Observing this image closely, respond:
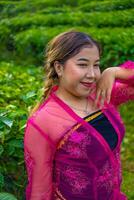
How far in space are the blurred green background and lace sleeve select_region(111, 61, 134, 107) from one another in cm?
54

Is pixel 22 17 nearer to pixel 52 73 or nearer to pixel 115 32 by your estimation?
pixel 115 32

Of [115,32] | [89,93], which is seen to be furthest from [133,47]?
[89,93]

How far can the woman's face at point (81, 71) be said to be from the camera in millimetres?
2326

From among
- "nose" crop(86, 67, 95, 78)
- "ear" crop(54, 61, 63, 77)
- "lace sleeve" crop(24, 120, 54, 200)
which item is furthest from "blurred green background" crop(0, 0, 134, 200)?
"nose" crop(86, 67, 95, 78)

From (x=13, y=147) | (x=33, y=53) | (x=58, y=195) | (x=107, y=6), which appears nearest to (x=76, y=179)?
(x=58, y=195)

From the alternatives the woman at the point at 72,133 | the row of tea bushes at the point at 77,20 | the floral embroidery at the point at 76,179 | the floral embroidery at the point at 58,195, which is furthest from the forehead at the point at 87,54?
the row of tea bushes at the point at 77,20

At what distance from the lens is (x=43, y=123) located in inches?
90.7

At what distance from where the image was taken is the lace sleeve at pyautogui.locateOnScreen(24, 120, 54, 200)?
2.31 metres

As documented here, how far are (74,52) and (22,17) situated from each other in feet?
24.1

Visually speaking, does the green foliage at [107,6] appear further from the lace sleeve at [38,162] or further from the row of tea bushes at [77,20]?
the lace sleeve at [38,162]

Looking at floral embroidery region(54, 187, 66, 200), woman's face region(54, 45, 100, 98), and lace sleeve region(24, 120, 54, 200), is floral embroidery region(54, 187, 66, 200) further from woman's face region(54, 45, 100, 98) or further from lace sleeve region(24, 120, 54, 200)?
woman's face region(54, 45, 100, 98)

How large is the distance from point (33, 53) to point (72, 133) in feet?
17.7

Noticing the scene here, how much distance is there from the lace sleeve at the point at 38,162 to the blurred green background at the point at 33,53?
39cm

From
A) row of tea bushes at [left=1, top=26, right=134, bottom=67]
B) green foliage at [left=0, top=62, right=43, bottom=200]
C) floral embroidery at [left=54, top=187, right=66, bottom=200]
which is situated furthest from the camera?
row of tea bushes at [left=1, top=26, right=134, bottom=67]
